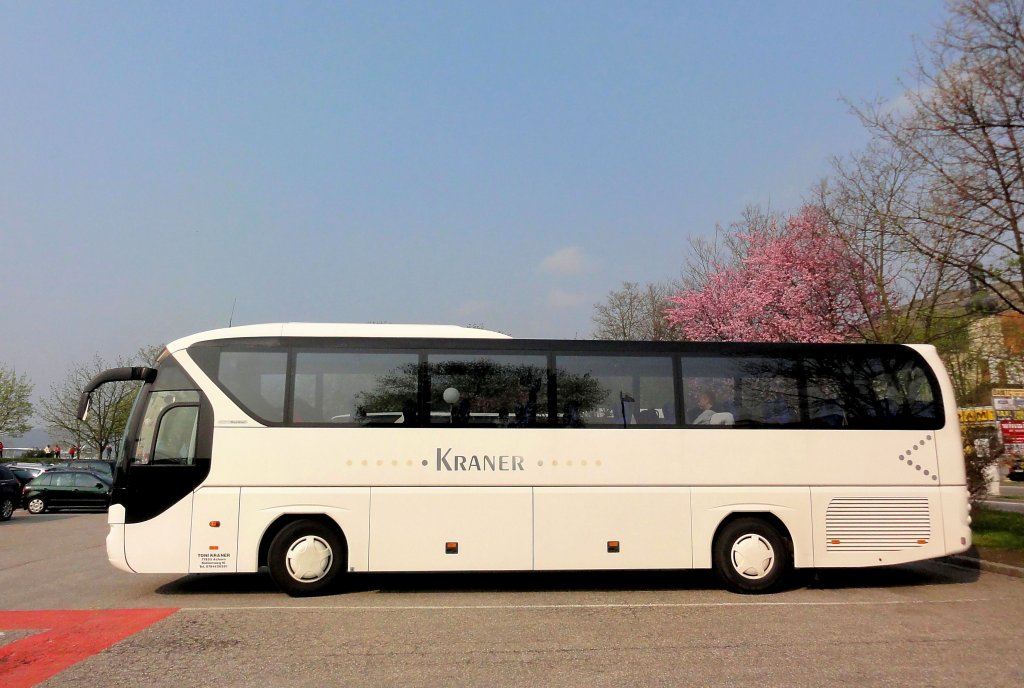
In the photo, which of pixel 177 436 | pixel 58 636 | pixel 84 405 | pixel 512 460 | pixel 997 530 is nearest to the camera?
pixel 58 636

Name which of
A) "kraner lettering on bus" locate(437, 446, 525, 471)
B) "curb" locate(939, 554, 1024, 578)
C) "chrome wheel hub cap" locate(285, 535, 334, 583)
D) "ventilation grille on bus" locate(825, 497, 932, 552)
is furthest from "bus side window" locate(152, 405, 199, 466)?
"curb" locate(939, 554, 1024, 578)

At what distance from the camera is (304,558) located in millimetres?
9031

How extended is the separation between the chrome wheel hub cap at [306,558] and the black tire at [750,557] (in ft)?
16.0

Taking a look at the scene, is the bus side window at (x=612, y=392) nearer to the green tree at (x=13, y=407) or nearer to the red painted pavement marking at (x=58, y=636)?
the red painted pavement marking at (x=58, y=636)

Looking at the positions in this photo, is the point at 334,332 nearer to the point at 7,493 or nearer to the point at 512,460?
the point at 512,460

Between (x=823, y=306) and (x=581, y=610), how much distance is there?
12281 mm

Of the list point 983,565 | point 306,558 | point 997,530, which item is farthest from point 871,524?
point 306,558

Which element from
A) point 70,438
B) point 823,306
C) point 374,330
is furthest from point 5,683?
point 70,438

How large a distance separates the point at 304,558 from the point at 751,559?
5486 millimetres

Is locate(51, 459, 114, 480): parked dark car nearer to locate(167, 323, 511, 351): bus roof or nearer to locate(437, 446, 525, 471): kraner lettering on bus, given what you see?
locate(167, 323, 511, 351): bus roof

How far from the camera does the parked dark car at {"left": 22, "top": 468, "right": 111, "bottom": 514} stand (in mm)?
24922

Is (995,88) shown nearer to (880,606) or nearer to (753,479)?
(753,479)

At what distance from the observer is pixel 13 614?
838cm

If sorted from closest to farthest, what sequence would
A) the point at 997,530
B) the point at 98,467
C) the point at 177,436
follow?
1. the point at 177,436
2. the point at 997,530
3. the point at 98,467
